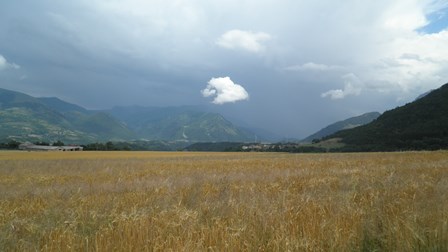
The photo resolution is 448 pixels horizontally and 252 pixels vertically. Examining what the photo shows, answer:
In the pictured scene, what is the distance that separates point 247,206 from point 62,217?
164 inches

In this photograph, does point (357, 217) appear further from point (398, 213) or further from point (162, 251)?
point (162, 251)

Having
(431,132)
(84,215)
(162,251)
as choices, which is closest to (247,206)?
(162,251)

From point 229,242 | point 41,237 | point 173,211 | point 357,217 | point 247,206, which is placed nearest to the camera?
point 229,242

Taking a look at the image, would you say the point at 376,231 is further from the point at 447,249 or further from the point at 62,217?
the point at 62,217

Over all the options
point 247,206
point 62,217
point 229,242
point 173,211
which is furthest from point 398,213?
point 62,217

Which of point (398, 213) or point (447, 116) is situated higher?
point (447, 116)

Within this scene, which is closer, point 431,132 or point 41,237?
point 41,237

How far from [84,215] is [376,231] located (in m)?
5.93

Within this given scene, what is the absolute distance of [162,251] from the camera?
4.88 meters

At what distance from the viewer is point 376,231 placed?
18.7 feet

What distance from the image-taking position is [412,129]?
127 meters

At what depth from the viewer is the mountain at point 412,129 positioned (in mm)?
106069

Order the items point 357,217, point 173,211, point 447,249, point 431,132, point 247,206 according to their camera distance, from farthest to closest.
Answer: point 431,132
point 247,206
point 173,211
point 357,217
point 447,249

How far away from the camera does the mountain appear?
348ft
